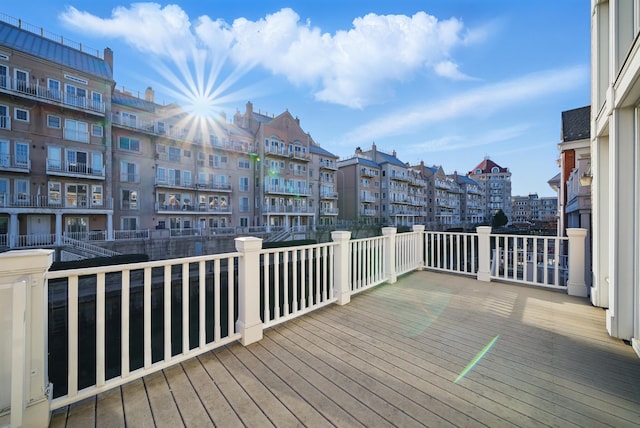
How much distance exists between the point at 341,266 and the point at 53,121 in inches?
899

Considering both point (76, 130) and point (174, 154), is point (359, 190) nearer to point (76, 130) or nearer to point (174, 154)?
point (174, 154)

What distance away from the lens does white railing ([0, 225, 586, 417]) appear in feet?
5.79

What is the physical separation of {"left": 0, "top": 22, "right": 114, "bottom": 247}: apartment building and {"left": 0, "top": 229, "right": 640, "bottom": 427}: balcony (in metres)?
18.6

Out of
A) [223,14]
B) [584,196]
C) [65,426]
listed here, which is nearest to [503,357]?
[65,426]

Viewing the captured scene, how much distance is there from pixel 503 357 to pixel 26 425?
380 centimetres

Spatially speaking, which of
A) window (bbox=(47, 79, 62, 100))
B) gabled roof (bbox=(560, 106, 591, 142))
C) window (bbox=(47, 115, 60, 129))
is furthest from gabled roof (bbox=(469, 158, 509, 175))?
window (bbox=(47, 115, 60, 129))

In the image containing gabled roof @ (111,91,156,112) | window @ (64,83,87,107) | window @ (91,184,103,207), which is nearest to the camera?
window @ (64,83,87,107)

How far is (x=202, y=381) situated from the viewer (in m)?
2.14

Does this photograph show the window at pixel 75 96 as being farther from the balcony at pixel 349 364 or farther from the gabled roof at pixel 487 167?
the gabled roof at pixel 487 167

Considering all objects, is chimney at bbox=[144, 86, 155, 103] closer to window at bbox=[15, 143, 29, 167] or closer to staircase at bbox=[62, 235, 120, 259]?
window at bbox=[15, 143, 29, 167]

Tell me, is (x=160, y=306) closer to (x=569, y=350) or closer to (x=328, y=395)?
(x=328, y=395)

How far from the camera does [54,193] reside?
16344mm

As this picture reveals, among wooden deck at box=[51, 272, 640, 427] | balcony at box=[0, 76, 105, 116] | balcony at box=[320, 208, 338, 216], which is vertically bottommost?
wooden deck at box=[51, 272, 640, 427]

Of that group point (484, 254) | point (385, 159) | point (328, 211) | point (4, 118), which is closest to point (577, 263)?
point (484, 254)
